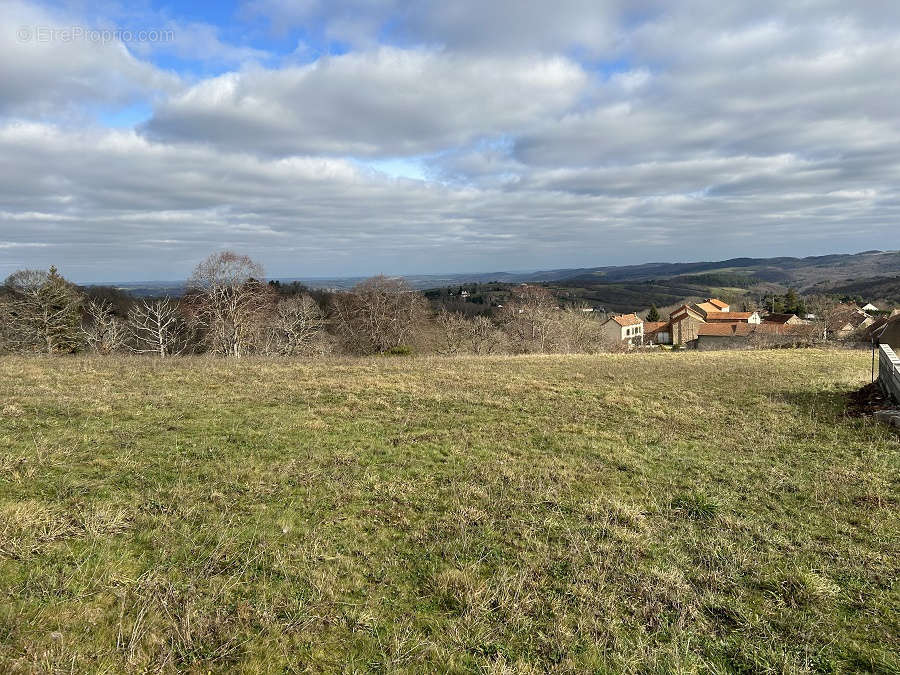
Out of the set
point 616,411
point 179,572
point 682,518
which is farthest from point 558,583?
point 616,411

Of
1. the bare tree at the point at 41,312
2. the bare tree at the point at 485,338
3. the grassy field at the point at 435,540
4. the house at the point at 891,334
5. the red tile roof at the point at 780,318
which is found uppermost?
the bare tree at the point at 41,312

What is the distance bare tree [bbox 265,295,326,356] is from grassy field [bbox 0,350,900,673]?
2509 centimetres

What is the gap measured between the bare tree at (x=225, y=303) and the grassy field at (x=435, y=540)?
21875 mm

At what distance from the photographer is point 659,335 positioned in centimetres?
8069

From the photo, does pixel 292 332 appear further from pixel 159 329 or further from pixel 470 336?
pixel 470 336

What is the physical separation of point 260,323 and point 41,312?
1512 cm

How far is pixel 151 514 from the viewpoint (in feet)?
16.2

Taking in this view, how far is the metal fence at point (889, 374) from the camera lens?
34.1ft

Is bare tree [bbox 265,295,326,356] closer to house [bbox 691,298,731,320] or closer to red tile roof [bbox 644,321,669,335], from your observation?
red tile roof [bbox 644,321,669,335]

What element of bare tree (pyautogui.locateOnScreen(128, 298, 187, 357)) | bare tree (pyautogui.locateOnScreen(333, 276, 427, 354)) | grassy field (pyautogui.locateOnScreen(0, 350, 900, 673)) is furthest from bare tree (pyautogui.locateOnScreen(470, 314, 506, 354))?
grassy field (pyautogui.locateOnScreen(0, 350, 900, 673))

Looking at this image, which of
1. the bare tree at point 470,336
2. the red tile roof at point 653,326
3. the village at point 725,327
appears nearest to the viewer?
the bare tree at point 470,336

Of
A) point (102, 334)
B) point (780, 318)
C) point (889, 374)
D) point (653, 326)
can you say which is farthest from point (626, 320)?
point (102, 334)

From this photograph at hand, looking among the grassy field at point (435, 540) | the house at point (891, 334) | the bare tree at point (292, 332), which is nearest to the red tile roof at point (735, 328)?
the house at point (891, 334)

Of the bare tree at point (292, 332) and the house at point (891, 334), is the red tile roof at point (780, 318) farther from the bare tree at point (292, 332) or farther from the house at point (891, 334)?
the bare tree at point (292, 332)
